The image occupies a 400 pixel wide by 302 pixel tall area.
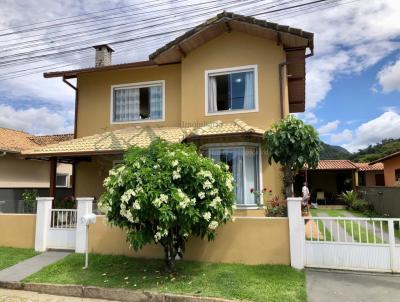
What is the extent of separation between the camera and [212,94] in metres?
14.1

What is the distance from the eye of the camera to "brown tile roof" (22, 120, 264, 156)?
1243 cm

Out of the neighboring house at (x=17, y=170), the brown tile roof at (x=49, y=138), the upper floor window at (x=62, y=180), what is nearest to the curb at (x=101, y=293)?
the neighboring house at (x=17, y=170)

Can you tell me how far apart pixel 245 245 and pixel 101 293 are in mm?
3678

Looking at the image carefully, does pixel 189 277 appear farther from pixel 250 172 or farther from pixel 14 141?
pixel 14 141

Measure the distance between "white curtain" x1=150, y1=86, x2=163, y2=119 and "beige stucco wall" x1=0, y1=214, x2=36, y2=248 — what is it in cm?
642

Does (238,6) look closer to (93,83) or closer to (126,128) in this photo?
(126,128)

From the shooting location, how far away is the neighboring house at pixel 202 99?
12.6 m

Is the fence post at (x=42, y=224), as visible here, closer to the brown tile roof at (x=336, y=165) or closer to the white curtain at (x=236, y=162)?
the white curtain at (x=236, y=162)

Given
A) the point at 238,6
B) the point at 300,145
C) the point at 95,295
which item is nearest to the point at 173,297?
the point at 95,295

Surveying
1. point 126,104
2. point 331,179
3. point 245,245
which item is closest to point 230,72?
point 126,104

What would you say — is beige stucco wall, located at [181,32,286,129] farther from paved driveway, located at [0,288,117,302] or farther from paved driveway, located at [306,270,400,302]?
paved driveway, located at [0,288,117,302]

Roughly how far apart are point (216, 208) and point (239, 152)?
4739 millimetres

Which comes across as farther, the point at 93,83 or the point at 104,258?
the point at 93,83

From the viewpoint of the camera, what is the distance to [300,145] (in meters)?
10.9
